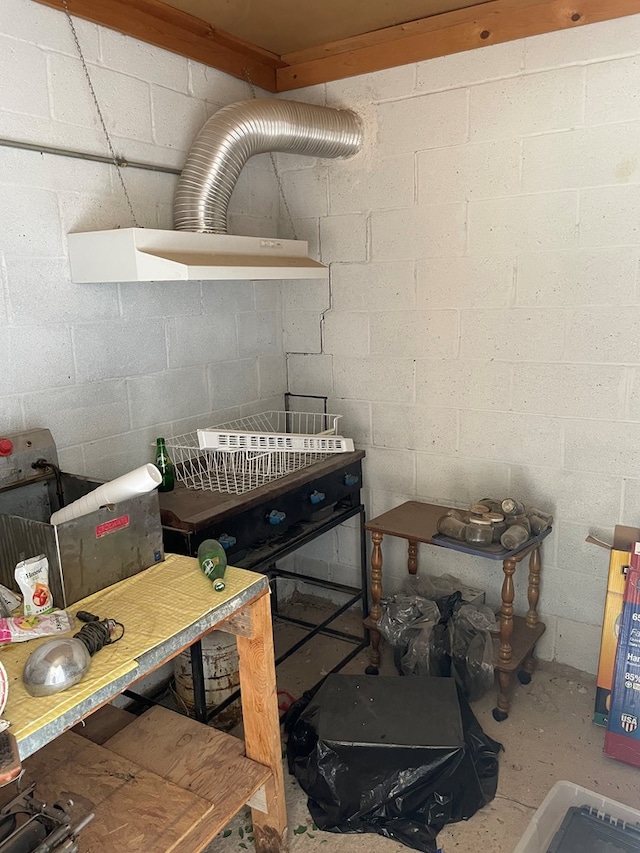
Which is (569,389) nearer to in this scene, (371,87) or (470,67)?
(470,67)

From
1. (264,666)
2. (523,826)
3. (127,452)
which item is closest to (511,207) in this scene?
(127,452)

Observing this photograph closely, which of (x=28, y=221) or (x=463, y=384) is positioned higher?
(x=28, y=221)

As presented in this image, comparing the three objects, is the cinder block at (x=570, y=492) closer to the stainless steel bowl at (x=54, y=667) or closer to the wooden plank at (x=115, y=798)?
the wooden plank at (x=115, y=798)

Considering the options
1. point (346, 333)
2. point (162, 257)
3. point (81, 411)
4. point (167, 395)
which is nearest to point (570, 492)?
point (346, 333)

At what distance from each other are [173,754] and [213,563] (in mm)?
581

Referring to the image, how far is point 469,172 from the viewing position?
8.46 ft

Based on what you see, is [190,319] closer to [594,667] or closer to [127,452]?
[127,452]

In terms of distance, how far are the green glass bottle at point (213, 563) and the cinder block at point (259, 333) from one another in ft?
4.38

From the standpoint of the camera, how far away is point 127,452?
243 cm

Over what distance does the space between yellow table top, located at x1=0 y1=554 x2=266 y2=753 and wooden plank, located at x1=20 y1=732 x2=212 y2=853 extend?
46 cm

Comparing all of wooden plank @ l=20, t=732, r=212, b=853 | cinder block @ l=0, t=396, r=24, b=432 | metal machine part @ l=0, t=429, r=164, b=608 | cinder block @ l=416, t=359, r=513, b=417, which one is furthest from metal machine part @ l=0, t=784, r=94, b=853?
cinder block @ l=416, t=359, r=513, b=417

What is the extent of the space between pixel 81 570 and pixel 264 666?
0.54 metres

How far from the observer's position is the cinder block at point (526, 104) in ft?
7.63

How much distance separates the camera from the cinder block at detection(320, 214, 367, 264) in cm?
289
